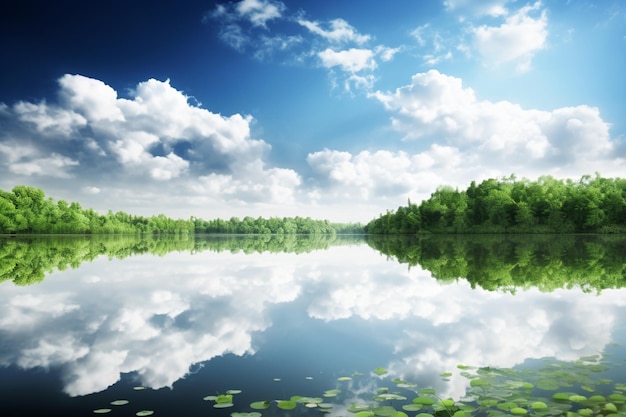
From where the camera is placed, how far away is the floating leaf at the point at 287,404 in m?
5.12

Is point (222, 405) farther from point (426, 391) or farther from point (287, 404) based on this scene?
point (426, 391)

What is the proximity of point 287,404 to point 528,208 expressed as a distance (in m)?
84.7

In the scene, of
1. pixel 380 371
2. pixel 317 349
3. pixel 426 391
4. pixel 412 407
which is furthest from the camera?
pixel 317 349

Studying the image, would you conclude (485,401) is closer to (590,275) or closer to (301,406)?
(301,406)

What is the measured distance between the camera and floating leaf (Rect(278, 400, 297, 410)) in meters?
5.12

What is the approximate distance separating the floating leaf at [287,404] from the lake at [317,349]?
0.07ft

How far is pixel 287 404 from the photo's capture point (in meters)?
5.18

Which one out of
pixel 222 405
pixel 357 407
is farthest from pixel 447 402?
pixel 222 405

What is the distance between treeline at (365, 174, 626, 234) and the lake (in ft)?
229

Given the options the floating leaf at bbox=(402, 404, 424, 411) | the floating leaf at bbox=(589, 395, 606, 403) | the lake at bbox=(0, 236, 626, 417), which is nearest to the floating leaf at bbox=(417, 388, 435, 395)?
the lake at bbox=(0, 236, 626, 417)

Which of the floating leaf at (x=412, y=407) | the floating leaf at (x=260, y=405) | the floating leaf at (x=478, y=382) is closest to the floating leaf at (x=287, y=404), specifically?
the floating leaf at (x=260, y=405)

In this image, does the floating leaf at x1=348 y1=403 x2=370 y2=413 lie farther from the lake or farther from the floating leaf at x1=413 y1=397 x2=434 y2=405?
the floating leaf at x1=413 y1=397 x2=434 y2=405

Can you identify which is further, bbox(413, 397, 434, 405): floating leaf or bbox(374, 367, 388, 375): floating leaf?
bbox(374, 367, 388, 375): floating leaf

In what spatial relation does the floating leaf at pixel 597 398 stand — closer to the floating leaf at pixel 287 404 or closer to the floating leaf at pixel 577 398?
the floating leaf at pixel 577 398
